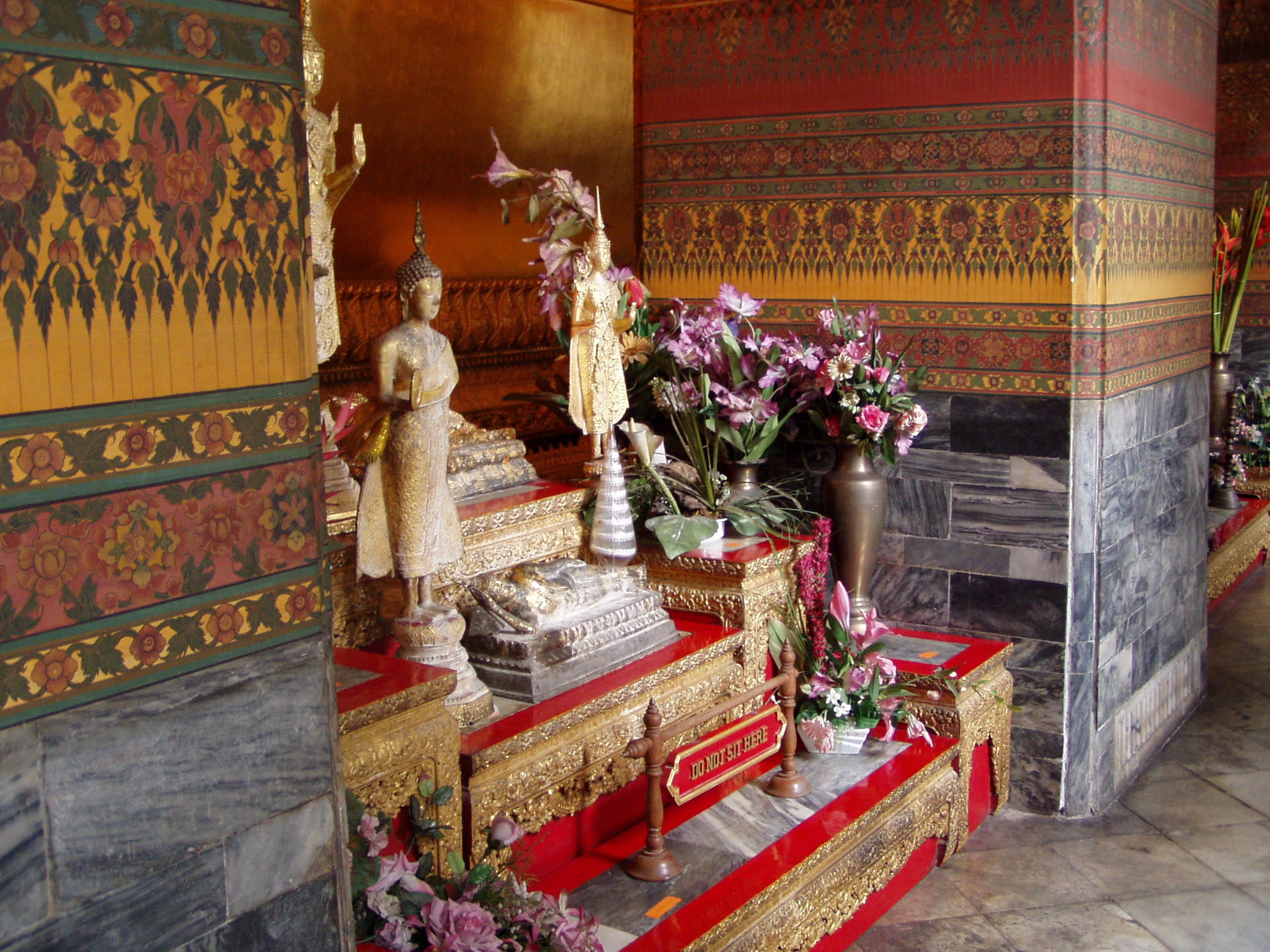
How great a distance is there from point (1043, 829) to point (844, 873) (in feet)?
4.81

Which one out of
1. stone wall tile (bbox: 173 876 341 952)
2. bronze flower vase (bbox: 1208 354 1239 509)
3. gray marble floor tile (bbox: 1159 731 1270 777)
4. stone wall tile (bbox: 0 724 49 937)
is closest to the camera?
stone wall tile (bbox: 0 724 49 937)

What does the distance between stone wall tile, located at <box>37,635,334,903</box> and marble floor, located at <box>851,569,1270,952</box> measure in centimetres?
232

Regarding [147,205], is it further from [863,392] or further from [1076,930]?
[1076,930]

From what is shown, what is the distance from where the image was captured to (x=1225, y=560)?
7.66m

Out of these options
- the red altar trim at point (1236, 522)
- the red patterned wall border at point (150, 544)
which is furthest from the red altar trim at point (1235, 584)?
the red patterned wall border at point (150, 544)

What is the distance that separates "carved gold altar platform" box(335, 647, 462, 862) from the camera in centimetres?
241

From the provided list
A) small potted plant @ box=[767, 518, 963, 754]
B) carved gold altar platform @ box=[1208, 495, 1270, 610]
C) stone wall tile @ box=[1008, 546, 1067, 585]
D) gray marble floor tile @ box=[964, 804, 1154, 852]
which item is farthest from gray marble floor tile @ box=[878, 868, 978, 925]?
carved gold altar platform @ box=[1208, 495, 1270, 610]

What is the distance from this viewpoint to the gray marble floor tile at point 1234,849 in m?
4.16

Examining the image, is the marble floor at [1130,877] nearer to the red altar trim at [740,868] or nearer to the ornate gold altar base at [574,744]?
the red altar trim at [740,868]

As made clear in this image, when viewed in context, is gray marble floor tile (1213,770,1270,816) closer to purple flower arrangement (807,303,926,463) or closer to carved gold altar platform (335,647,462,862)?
purple flower arrangement (807,303,926,463)

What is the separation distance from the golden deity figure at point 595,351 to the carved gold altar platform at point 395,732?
1.39 m

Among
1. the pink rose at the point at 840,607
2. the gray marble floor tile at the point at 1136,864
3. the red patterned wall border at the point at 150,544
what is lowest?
the gray marble floor tile at the point at 1136,864

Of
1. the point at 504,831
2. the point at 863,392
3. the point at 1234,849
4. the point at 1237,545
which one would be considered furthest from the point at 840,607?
the point at 1237,545

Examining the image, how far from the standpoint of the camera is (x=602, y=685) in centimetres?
330
